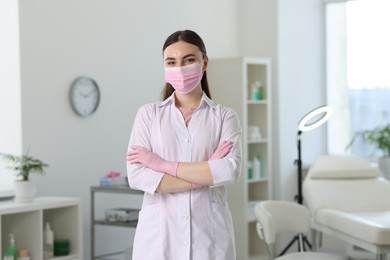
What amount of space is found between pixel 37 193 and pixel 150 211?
2.61 meters

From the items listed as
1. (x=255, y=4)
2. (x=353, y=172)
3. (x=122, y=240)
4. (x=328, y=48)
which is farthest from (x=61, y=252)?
(x=328, y=48)

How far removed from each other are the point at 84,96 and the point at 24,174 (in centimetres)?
96

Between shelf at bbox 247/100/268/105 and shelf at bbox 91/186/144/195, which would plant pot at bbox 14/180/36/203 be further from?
shelf at bbox 247/100/268/105

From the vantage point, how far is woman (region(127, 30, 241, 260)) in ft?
7.11

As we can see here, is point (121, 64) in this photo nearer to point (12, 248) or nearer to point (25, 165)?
point (25, 165)

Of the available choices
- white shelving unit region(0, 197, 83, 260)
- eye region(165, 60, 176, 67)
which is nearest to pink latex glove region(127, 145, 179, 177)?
eye region(165, 60, 176, 67)

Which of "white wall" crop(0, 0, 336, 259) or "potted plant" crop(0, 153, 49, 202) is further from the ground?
"white wall" crop(0, 0, 336, 259)

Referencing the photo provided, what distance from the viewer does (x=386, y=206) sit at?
196 inches

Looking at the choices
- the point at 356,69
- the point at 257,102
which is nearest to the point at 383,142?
the point at 356,69

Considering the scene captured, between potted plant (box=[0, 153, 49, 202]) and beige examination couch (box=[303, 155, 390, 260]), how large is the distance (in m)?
1.84

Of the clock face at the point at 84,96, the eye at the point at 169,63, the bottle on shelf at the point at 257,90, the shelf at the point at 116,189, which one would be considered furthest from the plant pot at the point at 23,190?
the bottle on shelf at the point at 257,90

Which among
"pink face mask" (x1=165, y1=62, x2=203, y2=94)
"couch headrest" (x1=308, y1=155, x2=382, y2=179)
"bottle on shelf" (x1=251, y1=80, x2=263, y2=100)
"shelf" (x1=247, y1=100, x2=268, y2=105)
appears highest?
"bottle on shelf" (x1=251, y1=80, x2=263, y2=100)

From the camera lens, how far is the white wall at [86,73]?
4605mm

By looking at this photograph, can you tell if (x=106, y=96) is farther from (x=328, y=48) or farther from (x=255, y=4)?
(x=328, y=48)
